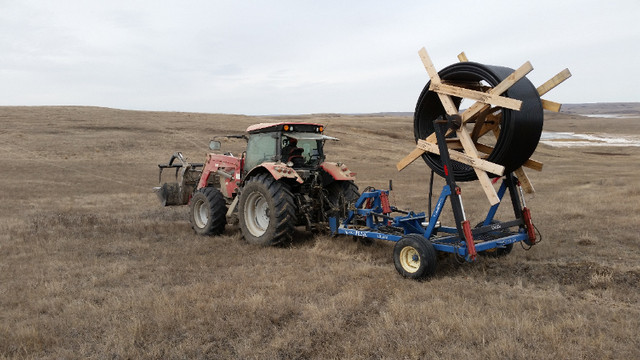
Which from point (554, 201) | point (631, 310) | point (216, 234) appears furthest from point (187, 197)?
point (554, 201)

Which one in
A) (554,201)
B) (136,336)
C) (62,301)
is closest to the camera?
(136,336)

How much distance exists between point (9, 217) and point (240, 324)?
9.61 metres

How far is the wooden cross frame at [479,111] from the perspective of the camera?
5988mm

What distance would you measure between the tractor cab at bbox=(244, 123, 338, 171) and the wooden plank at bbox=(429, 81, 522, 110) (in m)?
3.08

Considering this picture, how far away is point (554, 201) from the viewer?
13.7 m

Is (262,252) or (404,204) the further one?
(404,204)

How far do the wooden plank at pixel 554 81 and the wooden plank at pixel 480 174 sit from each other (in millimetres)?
1151

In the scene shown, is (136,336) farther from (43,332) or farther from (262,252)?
(262,252)

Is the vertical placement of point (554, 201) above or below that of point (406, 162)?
below

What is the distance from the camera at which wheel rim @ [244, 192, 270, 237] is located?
913 cm

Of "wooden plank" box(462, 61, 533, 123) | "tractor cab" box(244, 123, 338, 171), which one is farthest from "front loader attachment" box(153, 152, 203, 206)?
"wooden plank" box(462, 61, 533, 123)

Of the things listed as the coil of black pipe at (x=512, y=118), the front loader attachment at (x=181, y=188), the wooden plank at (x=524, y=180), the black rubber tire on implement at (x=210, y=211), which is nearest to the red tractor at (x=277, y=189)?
the black rubber tire on implement at (x=210, y=211)

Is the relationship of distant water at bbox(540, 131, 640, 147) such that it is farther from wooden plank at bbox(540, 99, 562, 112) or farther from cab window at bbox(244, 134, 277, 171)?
wooden plank at bbox(540, 99, 562, 112)

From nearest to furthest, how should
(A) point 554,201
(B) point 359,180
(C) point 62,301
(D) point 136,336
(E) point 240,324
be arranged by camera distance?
1. (D) point 136,336
2. (E) point 240,324
3. (C) point 62,301
4. (A) point 554,201
5. (B) point 359,180
